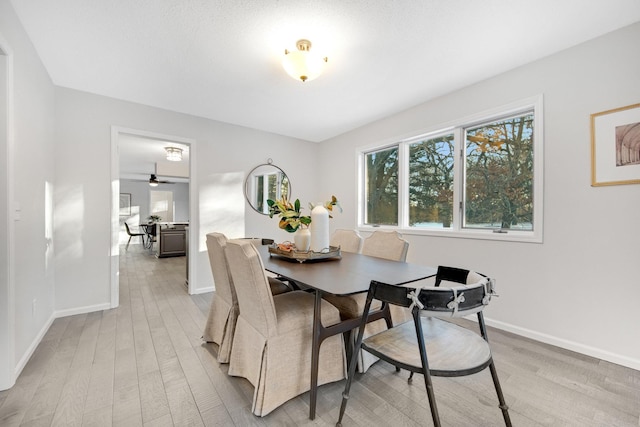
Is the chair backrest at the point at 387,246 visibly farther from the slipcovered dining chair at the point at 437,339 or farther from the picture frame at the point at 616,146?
the picture frame at the point at 616,146

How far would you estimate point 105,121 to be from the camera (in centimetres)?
306

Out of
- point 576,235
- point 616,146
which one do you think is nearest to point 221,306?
point 576,235

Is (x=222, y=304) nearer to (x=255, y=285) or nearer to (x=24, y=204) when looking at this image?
(x=255, y=285)

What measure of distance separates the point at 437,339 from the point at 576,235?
169cm

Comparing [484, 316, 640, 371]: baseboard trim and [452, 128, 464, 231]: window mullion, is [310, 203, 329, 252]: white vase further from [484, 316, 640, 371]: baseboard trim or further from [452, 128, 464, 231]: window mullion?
[484, 316, 640, 371]: baseboard trim

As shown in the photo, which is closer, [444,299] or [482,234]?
[444,299]

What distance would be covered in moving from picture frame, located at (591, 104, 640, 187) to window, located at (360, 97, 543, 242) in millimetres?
340

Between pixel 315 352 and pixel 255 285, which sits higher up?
pixel 255 285

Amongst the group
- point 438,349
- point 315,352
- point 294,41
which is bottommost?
point 315,352

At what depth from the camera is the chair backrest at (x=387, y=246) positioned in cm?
220

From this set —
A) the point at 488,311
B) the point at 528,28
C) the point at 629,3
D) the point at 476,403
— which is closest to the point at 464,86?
the point at 528,28

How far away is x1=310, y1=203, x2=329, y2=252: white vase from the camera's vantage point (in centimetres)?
211

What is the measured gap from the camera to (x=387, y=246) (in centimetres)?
235

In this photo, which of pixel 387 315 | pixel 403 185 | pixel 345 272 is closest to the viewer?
pixel 345 272
